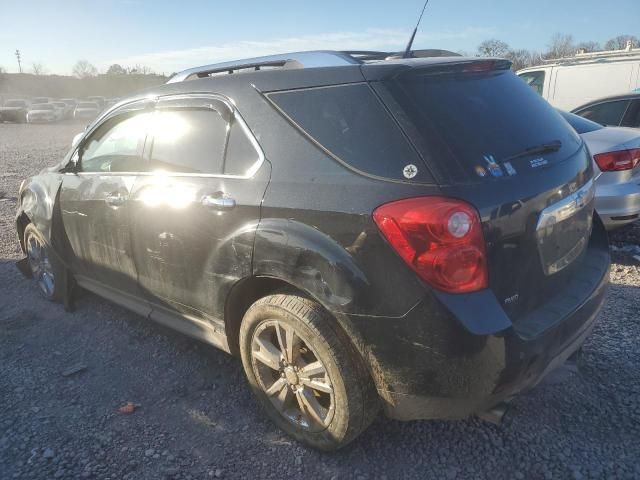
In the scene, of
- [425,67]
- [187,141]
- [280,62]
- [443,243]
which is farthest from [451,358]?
[187,141]

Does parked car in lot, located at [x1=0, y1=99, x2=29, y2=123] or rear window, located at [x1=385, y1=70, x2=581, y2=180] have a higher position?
rear window, located at [x1=385, y1=70, x2=581, y2=180]

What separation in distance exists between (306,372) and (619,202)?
12.3 feet

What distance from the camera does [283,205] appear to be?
2379mm

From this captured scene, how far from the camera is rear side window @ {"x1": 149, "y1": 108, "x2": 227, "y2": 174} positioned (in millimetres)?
2820

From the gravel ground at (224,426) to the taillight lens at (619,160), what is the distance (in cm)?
149

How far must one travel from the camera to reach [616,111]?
680 centimetres

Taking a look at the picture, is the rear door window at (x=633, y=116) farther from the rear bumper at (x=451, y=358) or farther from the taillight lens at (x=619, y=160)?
the rear bumper at (x=451, y=358)

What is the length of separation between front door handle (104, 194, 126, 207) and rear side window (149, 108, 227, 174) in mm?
300

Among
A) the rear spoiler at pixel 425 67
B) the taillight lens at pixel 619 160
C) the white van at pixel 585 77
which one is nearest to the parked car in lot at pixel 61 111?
the white van at pixel 585 77

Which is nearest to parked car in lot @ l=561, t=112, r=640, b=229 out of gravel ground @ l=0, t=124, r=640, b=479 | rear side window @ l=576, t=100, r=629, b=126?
gravel ground @ l=0, t=124, r=640, b=479

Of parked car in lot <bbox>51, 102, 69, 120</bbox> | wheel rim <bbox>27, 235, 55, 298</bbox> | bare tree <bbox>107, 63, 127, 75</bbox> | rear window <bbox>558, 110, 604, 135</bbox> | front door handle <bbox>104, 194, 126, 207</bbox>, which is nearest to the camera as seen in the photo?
front door handle <bbox>104, 194, 126, 207</bbox>

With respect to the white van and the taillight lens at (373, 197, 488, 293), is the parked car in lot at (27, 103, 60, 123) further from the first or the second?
the taillight lens at (373, 197, 488, 293)

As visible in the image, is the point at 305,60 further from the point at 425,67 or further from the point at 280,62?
the point at 425,67

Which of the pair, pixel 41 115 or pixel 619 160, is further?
pixel 41 115
